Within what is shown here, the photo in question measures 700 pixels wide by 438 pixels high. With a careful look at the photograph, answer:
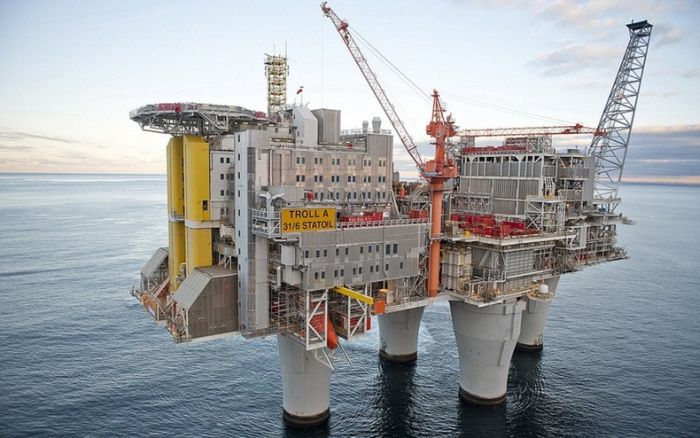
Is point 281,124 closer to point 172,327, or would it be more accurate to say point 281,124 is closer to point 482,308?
point 172,327

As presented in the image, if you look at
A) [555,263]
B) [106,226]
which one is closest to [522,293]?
[555,263]

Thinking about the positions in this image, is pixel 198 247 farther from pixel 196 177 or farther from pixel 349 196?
pixel 349 196

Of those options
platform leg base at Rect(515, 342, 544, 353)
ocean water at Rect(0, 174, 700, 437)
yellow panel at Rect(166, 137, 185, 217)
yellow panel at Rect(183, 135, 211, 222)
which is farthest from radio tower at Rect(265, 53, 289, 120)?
platform leg base at Rect(515, 342, 544, 353)

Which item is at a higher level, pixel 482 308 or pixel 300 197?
pixel 300 197

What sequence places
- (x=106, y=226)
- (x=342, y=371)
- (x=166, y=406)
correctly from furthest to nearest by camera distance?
(x=106, y=226) < (x=342, y=371) < (x=166, y=406)

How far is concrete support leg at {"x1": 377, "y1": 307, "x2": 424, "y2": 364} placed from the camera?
57688mm

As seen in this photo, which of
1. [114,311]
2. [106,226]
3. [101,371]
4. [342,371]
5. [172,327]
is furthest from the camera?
[106,226]

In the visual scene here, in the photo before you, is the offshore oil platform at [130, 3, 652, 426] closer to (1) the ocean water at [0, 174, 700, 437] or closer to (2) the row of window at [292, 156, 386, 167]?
(2) the row of window at [292, 156, 386, 167]

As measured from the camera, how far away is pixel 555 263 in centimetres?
5431

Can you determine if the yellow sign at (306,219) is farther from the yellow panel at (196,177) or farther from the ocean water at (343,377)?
the ocean water at (343,377)

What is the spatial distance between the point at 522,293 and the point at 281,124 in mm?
28683

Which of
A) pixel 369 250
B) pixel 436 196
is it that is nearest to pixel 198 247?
pixel 369 250

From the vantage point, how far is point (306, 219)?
35.2 meters

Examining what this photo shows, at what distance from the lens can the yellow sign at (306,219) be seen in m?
34.1
